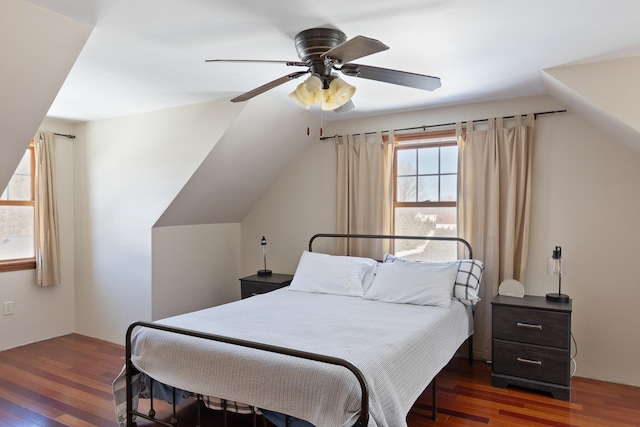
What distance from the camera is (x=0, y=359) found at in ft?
12.8

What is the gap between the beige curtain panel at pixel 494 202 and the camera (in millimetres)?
3588

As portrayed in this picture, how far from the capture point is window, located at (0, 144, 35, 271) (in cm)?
419

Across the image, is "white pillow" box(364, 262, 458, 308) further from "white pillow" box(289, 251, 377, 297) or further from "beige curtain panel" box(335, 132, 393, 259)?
"beige curtain panel" box(335, 132, 393, 259)

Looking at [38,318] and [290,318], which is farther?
[38,318]

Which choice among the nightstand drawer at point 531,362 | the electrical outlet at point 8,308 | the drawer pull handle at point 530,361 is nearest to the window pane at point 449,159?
the nightstand drawer at point 531,362

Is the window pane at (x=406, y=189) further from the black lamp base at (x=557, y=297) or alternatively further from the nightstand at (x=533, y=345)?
the black lamp base at (x=557, y=297)

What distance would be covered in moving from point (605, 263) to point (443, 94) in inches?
73.5

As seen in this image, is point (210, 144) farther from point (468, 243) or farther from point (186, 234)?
point (468, 243)

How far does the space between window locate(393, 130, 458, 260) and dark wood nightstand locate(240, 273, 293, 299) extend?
4.00ft

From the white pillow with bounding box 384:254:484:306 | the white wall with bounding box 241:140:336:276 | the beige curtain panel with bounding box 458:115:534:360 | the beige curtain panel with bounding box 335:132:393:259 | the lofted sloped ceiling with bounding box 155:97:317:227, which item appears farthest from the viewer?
the white wall with bounding box 241:140:336:276

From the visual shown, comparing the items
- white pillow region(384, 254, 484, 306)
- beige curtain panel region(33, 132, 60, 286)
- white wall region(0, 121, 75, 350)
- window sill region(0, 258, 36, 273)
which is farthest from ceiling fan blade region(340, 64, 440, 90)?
window sill region(0, 258, 36, 273)

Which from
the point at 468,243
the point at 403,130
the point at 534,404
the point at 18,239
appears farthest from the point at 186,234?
the point at 534,404

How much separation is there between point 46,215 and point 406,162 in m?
3.73

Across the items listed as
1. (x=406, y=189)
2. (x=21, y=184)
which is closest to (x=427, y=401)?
(x=406, y=189)
